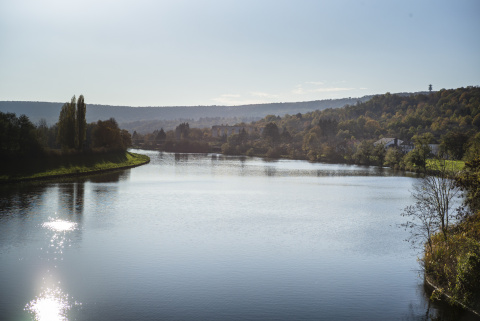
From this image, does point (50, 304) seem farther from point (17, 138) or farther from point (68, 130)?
point (68, 130)

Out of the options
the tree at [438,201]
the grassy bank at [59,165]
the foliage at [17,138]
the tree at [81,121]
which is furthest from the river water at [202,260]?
the tree at [81,121]

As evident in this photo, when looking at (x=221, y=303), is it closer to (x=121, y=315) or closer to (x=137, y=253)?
(x=121, y=315)

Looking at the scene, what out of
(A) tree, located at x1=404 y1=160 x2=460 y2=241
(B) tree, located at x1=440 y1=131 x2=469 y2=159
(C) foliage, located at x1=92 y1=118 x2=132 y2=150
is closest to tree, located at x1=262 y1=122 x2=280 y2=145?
(B) tree, located at x1=440 y1=131 x2=469 y2=159

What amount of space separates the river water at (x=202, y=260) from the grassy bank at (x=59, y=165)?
8057mm

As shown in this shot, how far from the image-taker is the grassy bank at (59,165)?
4684cm

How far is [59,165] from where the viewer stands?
183ft

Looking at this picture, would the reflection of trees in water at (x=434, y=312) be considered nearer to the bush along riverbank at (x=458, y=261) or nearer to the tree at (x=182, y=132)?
the bush along riverbank at (x=458, y=261)

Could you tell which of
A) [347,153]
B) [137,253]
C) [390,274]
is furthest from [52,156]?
[347,153]

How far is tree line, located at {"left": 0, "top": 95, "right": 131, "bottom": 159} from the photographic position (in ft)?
157

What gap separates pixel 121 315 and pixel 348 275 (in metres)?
9.60

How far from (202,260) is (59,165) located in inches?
1607

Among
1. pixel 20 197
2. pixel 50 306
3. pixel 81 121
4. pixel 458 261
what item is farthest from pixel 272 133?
pixel 50 306

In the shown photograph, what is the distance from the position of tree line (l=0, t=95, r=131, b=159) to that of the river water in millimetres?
10193

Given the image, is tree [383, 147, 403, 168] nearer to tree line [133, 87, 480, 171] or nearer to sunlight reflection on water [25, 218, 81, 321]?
tree line [133, 87, 480, 171]
